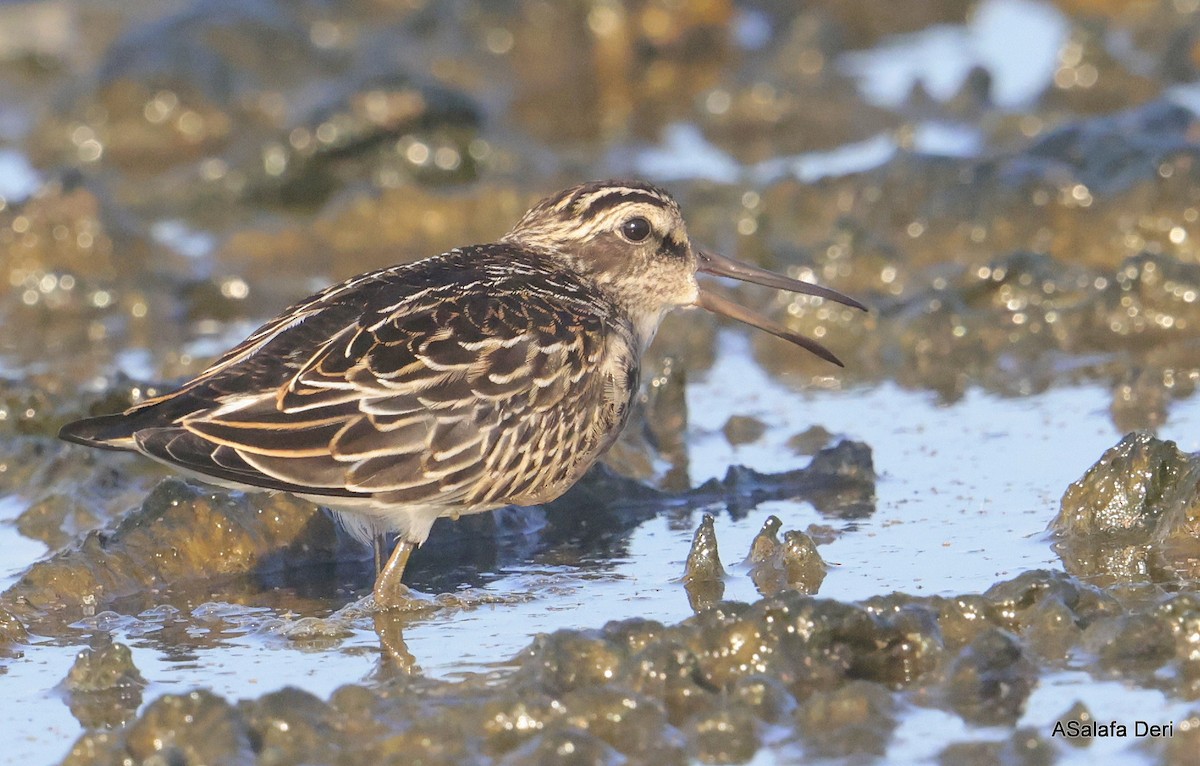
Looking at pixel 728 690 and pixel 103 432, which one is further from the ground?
pixel 103 432

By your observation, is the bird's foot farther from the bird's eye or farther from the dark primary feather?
the bird's eye

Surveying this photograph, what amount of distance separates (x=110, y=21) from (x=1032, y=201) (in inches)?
384

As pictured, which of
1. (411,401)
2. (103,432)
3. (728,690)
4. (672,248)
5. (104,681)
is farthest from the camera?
(672,248)

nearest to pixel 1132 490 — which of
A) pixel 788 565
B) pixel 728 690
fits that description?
pixel 788 565

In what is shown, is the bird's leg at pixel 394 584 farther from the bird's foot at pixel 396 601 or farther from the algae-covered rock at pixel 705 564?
the algae-covered rock at pixel 705 564

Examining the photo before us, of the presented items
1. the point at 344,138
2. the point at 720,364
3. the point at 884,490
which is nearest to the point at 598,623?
the point at 884,490

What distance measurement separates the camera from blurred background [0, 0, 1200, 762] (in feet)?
24.4

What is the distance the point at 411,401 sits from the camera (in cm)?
689

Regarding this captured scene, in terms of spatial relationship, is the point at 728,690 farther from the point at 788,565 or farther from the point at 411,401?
the point at 411,401

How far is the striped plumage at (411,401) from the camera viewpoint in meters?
6.68

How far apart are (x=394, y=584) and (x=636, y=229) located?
2.14 metres

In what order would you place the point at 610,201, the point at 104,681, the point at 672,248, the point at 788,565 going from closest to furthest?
the point at 104,681
the point at 788,565
the point at 610,201
the point at 672,248

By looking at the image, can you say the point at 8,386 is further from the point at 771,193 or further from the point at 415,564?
the point at 771,193

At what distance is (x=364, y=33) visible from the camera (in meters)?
17.1
